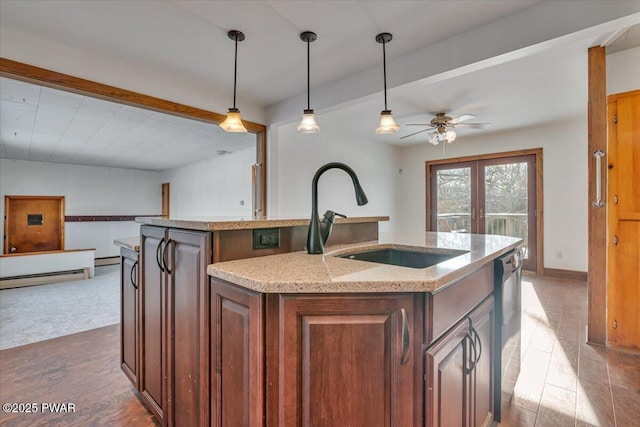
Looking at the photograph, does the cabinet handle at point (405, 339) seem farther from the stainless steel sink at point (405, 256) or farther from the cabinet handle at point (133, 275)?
the cabinet handle at point (133, 275)

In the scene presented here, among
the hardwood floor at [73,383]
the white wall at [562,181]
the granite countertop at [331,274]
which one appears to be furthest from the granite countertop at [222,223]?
the white wall at [562,181]

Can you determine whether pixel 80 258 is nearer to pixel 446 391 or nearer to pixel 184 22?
pixel 184 22

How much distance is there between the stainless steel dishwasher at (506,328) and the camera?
1.40m

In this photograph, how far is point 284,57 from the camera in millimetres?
2750

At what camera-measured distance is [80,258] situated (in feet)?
18.4

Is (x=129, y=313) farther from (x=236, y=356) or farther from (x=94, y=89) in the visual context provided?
(x=94, y=89)

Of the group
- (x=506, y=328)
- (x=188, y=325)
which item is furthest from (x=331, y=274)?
(x=506, y=328)

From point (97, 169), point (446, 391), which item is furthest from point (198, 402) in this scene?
point (97, 169)

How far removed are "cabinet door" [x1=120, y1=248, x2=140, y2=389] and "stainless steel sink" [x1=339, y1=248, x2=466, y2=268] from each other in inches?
49.4

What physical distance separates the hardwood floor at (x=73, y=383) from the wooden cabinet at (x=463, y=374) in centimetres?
156

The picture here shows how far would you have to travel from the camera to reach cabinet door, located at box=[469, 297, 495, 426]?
3.82ft

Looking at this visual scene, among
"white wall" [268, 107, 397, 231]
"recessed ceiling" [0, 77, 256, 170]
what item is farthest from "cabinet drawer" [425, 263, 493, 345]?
"recessed ceiling" [0, 77, 256, 170]

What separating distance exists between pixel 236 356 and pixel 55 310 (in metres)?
4.04

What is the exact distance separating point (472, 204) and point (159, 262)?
550cm
